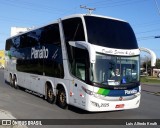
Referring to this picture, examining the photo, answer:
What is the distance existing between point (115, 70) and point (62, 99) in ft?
9.58

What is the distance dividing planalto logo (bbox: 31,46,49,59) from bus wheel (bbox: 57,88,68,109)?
2.35 m

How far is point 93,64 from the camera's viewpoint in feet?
36.1

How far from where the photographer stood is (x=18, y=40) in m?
20.8

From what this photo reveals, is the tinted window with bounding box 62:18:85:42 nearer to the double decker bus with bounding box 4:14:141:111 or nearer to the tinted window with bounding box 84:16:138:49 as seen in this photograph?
the double decker bus with bounding box 4:14:141:111

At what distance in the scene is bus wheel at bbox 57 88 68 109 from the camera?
1294 cm

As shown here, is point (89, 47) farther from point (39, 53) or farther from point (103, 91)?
point (39, 53)

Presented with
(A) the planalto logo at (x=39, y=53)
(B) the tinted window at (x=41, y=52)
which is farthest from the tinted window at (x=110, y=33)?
(A) the planalto logo at (x=39, y=53)

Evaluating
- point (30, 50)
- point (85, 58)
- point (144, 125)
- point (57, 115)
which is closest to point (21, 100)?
point (30, 50)

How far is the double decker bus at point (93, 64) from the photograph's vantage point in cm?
1105

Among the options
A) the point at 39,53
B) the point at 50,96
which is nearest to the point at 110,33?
the point at 50,96

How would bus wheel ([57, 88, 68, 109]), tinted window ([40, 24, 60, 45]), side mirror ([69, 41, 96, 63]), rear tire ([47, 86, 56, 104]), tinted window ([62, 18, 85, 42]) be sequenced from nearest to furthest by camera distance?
side mirror ([69, 41, 96, 63])
tinted window ([62, 18, 85, 42])
bus wheel ([57, 88, 68, 109])
tinted window ([40, 24, 60, 45])
rear tire ([47, 86, 56, 104])

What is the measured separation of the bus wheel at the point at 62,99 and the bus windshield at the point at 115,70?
7.87ft

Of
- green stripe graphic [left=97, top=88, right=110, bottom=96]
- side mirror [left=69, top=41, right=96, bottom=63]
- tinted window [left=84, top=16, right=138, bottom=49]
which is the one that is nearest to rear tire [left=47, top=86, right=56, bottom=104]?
side mirror [left=69, top=41, right=96, bottom=63]

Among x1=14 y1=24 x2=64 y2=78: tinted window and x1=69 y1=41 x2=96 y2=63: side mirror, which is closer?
x1=69 y1=41 x2=96 y2=63: side mirror
